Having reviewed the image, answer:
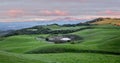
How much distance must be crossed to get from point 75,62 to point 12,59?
15825 millimetres

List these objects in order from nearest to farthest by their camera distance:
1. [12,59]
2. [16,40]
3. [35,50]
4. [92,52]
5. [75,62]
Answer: [12,59]
[75,62]
[92,52]
[35,50]
[16,40]

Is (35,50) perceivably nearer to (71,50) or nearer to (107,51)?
(71,50)

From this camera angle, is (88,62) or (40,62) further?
(88,62)

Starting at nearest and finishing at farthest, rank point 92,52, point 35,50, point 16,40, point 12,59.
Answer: point 12,59, point 92,52, point 35,50, point 16,40

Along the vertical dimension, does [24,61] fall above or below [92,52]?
above

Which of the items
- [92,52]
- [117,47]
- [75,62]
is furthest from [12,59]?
[117,47]

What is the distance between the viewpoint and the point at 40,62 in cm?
4628

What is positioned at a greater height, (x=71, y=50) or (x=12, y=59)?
(x=12, y=59)

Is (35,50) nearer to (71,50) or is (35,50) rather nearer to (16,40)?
(71,50)

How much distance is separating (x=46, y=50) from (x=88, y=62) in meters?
28.8

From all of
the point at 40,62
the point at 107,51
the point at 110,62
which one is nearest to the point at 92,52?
the point at 107,51

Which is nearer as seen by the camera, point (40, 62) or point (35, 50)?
point (40, 62)

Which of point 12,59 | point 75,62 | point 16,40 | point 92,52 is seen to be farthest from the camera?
point 16,40

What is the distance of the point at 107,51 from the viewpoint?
3248 inches
